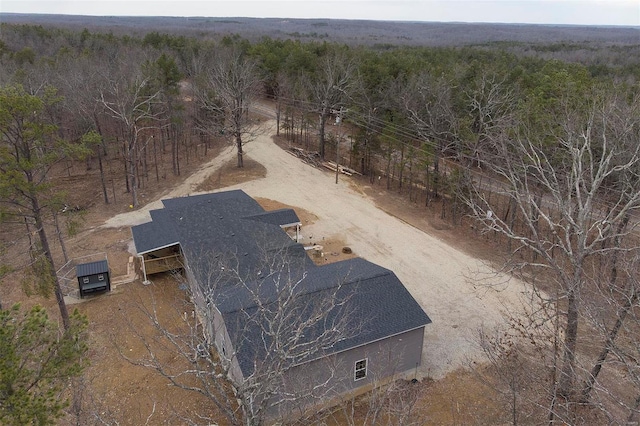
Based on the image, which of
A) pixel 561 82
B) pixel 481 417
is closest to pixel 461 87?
pixel 561 82

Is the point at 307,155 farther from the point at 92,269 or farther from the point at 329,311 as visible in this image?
the point at 329,311

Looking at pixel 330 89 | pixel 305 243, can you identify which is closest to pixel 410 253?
pixel 305 243

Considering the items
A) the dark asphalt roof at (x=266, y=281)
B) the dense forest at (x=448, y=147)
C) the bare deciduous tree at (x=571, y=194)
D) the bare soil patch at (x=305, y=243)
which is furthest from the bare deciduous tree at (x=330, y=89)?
the dark asphalt roof at (x=266, y=281)

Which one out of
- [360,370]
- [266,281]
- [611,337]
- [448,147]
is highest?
[611,337]

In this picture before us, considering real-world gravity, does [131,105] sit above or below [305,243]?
above

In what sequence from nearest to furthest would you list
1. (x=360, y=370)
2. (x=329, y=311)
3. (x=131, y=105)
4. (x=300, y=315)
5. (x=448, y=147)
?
(x=300, y=315) → (x=329, y=311) → (x=360, y=370) → (x=131, y=105) → (x=448, y=147)

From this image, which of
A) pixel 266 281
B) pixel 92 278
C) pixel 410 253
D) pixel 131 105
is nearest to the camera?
pixel 266 281

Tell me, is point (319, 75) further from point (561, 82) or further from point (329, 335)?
point (329, 335)

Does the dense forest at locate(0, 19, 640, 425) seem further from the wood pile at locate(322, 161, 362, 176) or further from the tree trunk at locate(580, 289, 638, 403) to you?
the wood pile at locate(322, 161, 362, 176)
